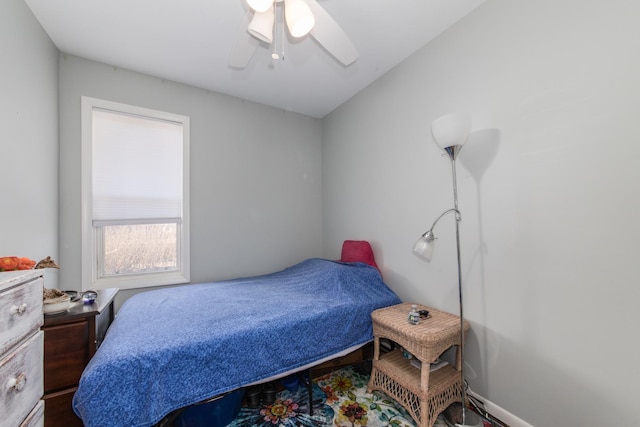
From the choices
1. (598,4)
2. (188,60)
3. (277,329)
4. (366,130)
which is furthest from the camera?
(366,130)

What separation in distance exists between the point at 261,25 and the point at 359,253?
1972mm

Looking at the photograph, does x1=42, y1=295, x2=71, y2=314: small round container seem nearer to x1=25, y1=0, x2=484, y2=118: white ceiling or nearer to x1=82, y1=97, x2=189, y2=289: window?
x1=82, y1=97, x2=189, y2=289: window

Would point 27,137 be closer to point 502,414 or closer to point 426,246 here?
point 426,246

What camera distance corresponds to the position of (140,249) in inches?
98.7

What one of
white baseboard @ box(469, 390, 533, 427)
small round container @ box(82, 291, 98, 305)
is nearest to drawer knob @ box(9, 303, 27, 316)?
small round container @ box(82, 291, 98, 305)

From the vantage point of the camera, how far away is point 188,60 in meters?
2.28

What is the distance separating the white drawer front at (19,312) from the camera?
0.75 meters

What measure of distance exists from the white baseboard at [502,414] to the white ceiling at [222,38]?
2611mm

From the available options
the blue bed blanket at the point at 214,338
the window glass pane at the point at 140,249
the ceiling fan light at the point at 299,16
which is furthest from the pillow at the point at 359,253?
the ceiling fan light at the point at 299,16

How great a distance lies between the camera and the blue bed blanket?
3.89 ft

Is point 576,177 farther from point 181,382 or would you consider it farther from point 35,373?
point 35,373

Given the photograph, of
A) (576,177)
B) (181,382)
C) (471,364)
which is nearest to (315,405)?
(181,382)

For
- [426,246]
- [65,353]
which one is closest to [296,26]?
[426,246]

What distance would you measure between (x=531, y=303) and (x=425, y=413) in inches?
34.7
